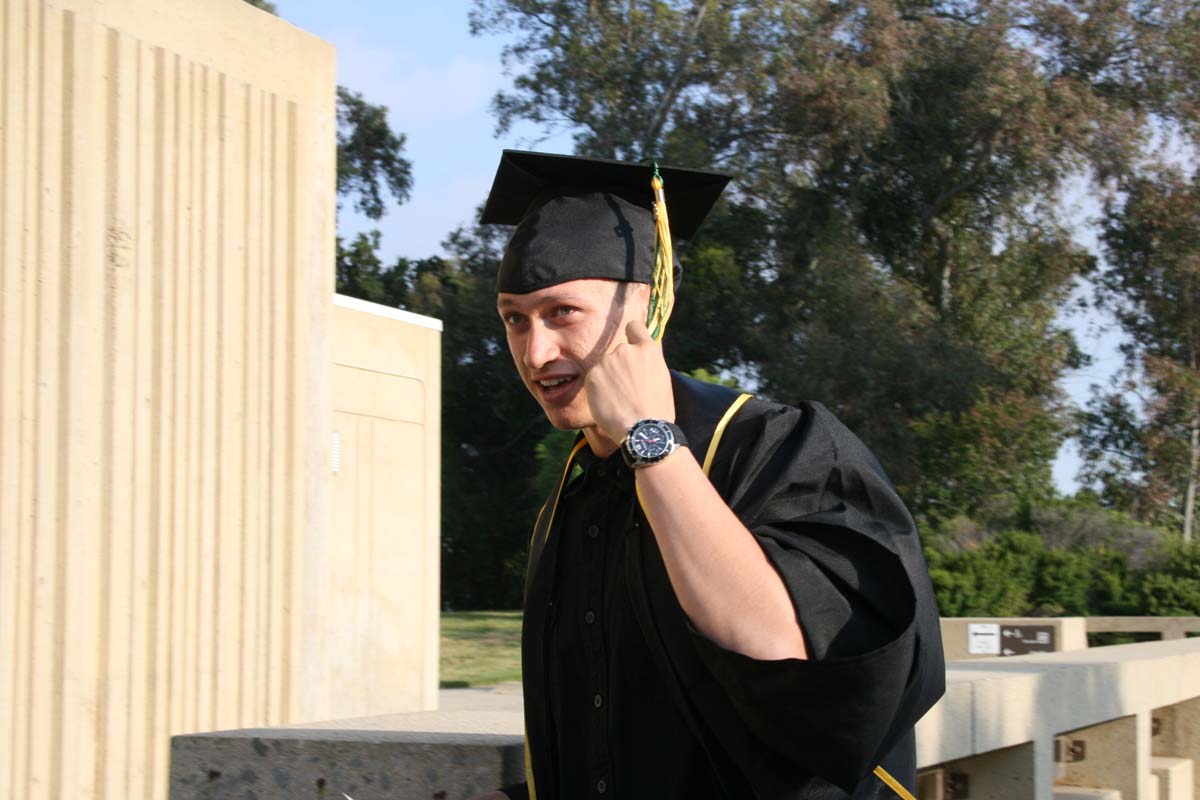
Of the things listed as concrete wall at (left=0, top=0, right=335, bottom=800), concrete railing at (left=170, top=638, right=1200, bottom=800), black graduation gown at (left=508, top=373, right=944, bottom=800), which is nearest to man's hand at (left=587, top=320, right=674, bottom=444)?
black graduation gown at (left=508, top=373, right=944, bottom=800)

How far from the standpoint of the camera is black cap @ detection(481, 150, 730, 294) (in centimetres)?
214

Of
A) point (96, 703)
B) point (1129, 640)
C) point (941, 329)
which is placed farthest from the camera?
point (941, 329)

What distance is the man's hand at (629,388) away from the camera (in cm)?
174

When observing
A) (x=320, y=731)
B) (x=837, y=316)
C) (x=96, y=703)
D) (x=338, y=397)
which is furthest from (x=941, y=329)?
(x=320, y=731)

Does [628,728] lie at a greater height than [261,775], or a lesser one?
greater

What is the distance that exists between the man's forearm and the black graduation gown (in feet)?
0.07

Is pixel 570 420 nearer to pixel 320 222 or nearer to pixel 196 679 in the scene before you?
pixel 196 679

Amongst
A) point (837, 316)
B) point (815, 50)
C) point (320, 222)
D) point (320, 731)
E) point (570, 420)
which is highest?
point (815, 50)

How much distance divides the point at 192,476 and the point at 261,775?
533cm

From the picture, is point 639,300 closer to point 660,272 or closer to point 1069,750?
point 660,272

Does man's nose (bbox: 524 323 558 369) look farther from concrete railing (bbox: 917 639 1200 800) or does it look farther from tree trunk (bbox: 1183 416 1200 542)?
tree trunk (bbox: 1183 416 1200 542)

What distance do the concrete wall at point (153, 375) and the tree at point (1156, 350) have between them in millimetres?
21685

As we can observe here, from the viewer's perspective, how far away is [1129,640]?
16.7 metres

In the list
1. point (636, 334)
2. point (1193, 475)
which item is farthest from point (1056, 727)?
point (1193, 475)
